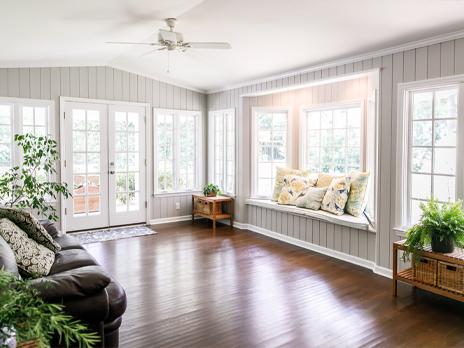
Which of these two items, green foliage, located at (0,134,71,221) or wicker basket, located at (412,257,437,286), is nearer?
wicker basket, located at (412,257,437,286)

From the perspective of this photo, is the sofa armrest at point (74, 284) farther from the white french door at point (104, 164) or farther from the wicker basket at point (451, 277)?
the white french door at point (104, 164)

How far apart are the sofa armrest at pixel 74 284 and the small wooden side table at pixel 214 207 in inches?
160

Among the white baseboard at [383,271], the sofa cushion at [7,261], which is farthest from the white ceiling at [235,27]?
the white baseboard at [383,271]

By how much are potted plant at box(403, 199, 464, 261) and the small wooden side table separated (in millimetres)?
3475

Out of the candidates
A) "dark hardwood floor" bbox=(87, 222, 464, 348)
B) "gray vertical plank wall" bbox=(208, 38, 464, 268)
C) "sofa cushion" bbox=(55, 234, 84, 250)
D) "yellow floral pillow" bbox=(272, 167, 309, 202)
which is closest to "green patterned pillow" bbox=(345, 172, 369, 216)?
"gray vertical plank wall" bbox=(208, 38, 464, 268)

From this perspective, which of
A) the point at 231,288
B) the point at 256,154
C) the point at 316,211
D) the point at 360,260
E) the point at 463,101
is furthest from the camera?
the point at 256,154

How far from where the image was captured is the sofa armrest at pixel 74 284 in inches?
78.5

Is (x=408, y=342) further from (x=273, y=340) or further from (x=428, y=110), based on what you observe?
(x=428, y=110)

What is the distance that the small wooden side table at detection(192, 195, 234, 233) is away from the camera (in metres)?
6.35

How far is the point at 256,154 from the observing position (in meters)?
6.32

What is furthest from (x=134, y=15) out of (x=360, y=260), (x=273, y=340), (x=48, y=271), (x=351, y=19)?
(x=360, y=260)

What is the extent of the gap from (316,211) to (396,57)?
214 cm

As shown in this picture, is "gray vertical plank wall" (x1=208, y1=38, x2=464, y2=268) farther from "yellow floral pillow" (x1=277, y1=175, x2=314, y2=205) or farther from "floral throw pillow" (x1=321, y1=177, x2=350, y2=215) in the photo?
"yellow floral pillow" (x1=277, y1=175, x2=314, y2=205)

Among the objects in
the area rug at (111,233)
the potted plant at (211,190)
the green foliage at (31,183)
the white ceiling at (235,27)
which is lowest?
the area rug at (111,233)
